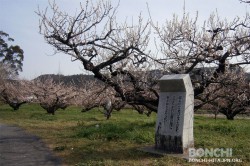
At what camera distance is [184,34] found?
12500 millimetres

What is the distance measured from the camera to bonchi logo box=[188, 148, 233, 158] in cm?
837

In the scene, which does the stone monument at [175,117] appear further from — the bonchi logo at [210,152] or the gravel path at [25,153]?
the gravel path at [25,153]

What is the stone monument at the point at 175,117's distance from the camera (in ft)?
28.2

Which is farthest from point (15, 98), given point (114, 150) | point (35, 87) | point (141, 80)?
point (114, 150)

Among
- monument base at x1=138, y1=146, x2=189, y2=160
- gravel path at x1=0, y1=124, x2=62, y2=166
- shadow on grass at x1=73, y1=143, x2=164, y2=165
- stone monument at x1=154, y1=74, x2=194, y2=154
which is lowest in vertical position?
gravel path at x1=0, y1=124, x2=62, y2=166

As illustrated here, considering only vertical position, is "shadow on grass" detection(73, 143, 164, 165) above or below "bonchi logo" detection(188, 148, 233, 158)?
below

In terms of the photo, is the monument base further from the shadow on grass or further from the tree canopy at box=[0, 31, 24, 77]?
the tree canopy at box=[0, 31, 24, 77]

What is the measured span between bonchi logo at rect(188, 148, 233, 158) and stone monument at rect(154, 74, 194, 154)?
0.74ft

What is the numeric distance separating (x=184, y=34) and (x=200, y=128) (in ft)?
13.2

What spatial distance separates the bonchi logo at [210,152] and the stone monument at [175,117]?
0.23 meters

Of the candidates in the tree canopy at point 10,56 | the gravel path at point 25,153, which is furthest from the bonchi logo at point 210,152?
the tree canopy at point 10,56

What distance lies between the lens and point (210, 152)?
8656 millimetres

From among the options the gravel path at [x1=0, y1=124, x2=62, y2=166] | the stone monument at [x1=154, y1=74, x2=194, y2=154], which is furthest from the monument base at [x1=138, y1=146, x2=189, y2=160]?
the gravel path at [x1=0, y1=124, x2=62, y2=166]

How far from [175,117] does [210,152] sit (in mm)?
1299
